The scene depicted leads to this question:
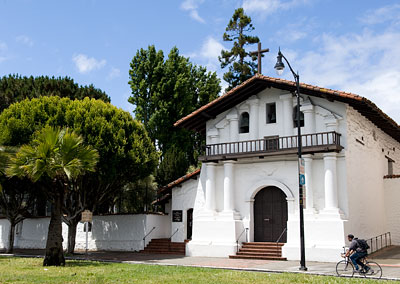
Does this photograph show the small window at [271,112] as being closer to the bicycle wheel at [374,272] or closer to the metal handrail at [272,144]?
the metal handrail at [272,144]

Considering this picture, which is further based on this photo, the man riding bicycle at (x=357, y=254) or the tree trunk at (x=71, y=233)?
the tree trunk at (x=71, y=233)

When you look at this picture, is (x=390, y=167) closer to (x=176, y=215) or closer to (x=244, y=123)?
(x=244, y=123)

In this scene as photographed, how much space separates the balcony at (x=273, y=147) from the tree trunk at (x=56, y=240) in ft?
26.7

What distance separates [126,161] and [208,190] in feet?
15.0

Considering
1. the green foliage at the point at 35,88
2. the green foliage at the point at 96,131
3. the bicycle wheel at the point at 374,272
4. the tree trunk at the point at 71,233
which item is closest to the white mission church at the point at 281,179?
the green foliage at the point at 96,131

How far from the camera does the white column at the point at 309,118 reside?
21.4m

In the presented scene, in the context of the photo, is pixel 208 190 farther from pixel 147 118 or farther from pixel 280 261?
pixel 147 118

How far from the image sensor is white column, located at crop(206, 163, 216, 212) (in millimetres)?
23297

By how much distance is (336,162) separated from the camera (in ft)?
67.4

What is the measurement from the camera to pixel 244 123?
79.1ft

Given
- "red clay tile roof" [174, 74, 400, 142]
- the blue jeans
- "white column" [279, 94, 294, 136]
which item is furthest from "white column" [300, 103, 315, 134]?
the blue jeans

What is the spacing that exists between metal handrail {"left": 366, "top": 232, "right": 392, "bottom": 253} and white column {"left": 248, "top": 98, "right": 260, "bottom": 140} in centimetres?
759

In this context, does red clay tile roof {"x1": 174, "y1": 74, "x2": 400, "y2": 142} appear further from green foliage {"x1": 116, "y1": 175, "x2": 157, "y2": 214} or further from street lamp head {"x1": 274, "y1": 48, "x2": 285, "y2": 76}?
green foliage {"x1": 116, "y1": 175, "x2": 157, "y2": 214}

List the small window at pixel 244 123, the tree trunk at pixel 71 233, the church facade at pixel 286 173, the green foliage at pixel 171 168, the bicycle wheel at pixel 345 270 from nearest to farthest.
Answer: the bicycle wheel at pixel 345 270 → the church facade at pixel 286 173 → the tree trunk at pixel 71 233 → the small window at pixel 244 123 → the green foliage at pixel 171 168
